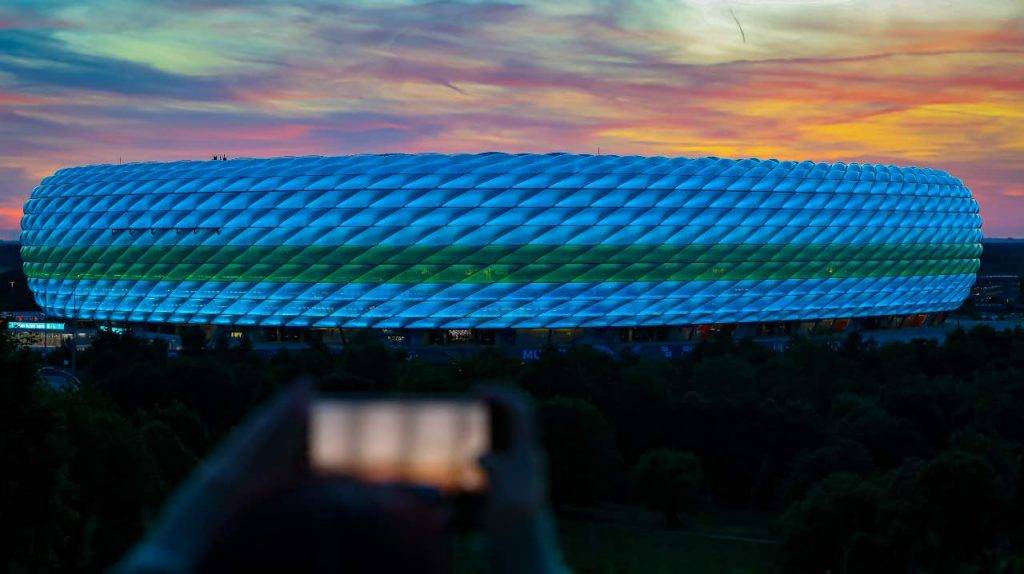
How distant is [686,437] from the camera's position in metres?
35.8

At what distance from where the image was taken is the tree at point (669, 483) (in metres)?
29.8

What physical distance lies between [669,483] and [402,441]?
1133 inches

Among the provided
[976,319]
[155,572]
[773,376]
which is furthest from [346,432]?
[976,319]

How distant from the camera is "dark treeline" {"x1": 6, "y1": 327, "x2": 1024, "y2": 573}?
18203 millimetres

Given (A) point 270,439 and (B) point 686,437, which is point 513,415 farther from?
(B) point 686,437

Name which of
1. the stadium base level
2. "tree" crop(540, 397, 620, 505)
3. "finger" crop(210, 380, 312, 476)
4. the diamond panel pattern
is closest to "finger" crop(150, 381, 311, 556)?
"finger" crop(210, 380, 312, 476)

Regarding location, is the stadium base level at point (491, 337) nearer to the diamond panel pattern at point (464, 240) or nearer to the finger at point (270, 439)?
the diamond panel pattern at point (464, 240)

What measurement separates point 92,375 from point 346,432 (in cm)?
5163

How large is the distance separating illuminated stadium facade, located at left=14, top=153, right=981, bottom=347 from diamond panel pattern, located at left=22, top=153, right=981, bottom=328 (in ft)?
0.29

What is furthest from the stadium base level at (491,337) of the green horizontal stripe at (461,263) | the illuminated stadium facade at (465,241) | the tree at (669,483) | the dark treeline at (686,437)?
the tree at (669,483)

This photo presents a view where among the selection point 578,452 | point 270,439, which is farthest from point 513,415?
point 578,452

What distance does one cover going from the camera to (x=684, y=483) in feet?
97.9

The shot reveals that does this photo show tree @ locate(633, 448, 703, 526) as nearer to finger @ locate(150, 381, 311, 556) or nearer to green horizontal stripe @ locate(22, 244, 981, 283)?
finger @ locate(150, 381, 311, 556)

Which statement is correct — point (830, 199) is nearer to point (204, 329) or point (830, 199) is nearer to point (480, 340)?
point (480, 340)
